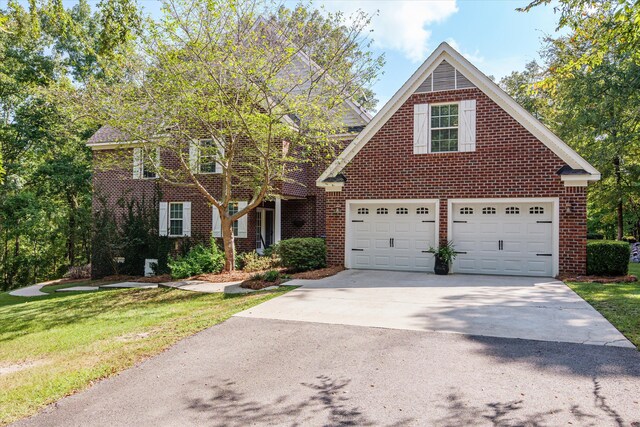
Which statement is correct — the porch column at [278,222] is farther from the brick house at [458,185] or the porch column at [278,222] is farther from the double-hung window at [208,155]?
the brick house at [458,185]

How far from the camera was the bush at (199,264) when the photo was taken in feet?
44.9

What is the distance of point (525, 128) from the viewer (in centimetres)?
1209

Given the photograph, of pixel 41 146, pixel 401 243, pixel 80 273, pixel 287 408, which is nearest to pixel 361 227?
pixel 401 243

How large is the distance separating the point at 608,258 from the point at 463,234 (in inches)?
145

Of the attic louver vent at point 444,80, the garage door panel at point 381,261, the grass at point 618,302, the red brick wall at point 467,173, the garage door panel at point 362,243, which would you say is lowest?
the grass at point 618,302

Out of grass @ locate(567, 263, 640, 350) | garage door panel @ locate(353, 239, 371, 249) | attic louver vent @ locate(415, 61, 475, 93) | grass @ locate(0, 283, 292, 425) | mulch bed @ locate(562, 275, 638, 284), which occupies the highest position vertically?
attic louver vent @ locate(415, 61, 475, 93)

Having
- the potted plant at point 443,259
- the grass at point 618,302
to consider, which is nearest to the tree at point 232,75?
the potted plant at point 443,259

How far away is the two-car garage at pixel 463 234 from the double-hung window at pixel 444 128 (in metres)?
1.59

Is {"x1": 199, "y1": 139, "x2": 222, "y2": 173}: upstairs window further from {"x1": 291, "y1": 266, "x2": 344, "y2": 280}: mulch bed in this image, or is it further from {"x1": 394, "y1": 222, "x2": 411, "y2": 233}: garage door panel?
{"x1": 394, "y1": 222, "x2": 411, "y2": 233}: garage door panel

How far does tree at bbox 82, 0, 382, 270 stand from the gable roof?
4.07ft

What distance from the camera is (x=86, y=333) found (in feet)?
26.6

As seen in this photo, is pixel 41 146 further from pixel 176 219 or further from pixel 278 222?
pixel 278 222

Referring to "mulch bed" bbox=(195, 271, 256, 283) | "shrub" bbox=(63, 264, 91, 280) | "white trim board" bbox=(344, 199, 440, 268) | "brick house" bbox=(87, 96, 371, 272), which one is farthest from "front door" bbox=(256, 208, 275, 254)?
"shrub" bbox=(63, 264, 91, 280)

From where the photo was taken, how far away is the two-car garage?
12.2m
